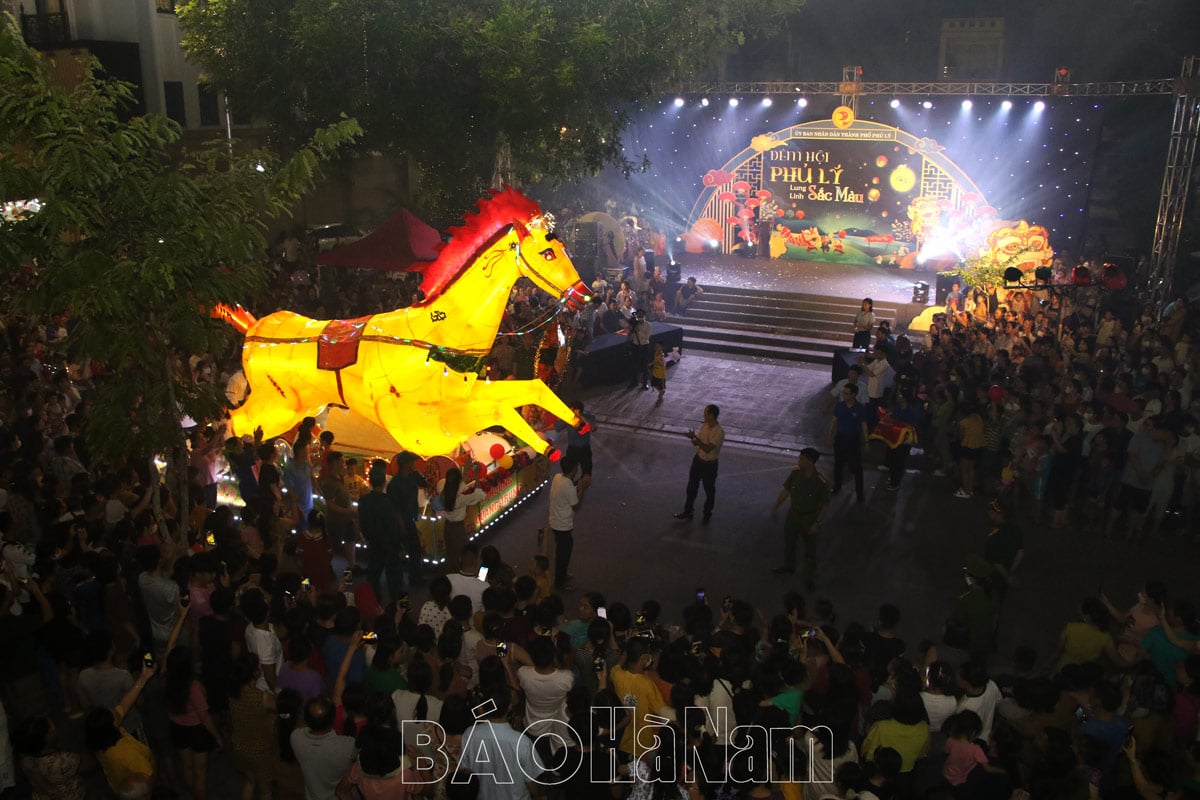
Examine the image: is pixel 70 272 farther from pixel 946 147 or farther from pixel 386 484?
pixel 946 147

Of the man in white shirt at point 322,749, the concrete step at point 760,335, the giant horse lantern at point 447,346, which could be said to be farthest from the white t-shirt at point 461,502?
the concrete step at point 760,335

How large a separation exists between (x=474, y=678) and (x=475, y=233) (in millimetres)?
4532

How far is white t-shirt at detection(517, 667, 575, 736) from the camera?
16.6 ft

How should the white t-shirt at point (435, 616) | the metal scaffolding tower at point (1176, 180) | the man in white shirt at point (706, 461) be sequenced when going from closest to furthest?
the white t-shirt at point (435, 616), the man in white shirt at point (706, 461), the metal scaffolding tower at point (1176, 180)

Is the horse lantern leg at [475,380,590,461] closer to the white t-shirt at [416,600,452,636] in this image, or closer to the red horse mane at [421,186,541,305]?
the red horse mane at [421,186,541,305]

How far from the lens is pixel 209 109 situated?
22469 mm

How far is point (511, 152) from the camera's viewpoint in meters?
16.3

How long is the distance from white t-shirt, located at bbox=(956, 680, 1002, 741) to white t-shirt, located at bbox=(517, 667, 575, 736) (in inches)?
83.6

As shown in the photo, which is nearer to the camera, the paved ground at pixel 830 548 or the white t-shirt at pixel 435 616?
the white t-shirt at pixel 435 616

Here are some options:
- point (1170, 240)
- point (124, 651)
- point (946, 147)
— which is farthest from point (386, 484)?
point (946, 147)

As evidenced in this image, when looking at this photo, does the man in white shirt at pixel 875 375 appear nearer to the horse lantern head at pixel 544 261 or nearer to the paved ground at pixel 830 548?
the paved ground at pixel 830 548

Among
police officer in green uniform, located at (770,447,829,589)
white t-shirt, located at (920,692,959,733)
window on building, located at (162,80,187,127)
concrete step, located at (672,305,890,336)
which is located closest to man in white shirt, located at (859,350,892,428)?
police officer in green uniform, located at (770,447,829,589)

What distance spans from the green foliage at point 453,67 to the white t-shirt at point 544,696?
10.8 meters

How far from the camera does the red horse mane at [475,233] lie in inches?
349
